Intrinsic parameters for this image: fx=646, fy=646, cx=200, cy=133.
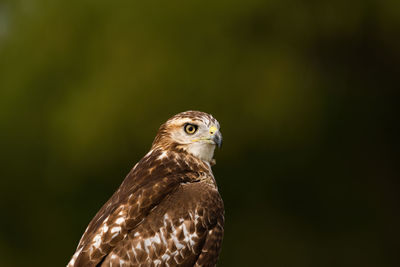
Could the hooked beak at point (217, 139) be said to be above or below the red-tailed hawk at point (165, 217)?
above

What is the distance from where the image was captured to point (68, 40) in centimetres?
1168

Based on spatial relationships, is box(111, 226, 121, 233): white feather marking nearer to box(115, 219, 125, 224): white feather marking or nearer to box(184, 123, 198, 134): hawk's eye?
box(115, 219, 125, 224): white feather marking

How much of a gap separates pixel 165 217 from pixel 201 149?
72 cm

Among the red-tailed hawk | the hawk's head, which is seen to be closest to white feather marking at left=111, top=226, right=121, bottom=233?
the red-tailed hawk

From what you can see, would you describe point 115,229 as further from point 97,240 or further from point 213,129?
point 213,129

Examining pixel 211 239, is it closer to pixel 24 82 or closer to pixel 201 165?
pixel 201 165

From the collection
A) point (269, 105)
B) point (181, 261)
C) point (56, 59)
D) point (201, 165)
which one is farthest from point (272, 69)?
point (181, 261)

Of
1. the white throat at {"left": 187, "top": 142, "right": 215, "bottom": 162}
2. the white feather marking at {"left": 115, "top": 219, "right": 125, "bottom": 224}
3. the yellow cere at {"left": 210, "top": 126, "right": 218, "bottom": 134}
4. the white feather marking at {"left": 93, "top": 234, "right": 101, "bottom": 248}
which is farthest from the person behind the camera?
the white throat at {"left": 187, "top": 142, "right": 215, "bottom": 162}

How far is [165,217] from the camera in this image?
13.9ft

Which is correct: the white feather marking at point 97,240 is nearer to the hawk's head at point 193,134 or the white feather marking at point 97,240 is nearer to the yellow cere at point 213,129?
the hawk's head at point 193,134

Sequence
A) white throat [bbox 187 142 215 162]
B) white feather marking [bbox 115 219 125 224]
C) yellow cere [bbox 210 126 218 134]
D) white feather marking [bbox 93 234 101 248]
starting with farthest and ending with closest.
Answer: white throat [bbox 187 142 215 162] → yellow cere [bbox 210 126 218 134] → white feather marking [bbox 115 219 125 224] → white feather marking [bbox 93 234 101 248]

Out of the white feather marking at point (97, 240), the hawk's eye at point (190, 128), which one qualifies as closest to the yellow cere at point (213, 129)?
the hawk's eye at point (190, 128)

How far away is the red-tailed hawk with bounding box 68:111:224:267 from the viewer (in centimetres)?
405

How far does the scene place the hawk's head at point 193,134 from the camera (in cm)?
464
